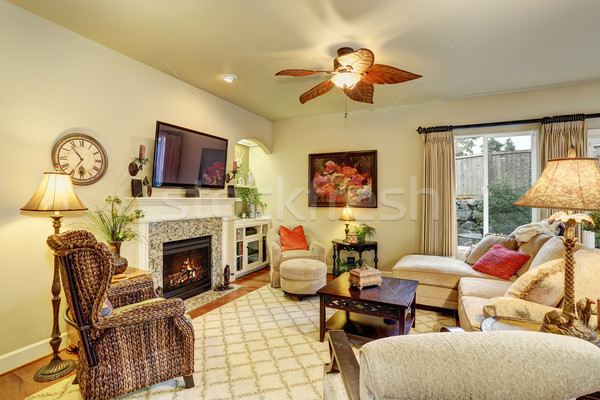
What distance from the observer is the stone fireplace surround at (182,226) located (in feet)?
10.4

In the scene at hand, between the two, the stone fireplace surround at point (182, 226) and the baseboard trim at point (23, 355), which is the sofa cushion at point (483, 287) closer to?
the stone fireplace surround at point (182, 226)

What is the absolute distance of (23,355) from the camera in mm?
2309

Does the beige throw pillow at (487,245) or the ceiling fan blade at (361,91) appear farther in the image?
the beige throw pillow at (487,245)

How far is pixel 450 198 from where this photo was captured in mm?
4148

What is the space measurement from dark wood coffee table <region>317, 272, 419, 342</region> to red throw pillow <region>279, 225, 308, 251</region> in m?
1.67

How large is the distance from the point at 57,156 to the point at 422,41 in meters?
3.37

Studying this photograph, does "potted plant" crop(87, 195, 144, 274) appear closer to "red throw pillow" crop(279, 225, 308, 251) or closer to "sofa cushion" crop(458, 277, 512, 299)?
"red throw pillow" crop(279, 225, 308, 251)

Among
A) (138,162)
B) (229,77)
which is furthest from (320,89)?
(138,162)

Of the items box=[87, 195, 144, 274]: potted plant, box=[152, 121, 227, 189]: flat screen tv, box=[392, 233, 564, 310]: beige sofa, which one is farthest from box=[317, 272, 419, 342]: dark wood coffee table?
box=[152, 121, 227, 189]: flat screen tv

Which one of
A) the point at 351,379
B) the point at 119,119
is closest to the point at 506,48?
the point at 351,379

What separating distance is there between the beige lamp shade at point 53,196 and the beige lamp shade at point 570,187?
2897mm

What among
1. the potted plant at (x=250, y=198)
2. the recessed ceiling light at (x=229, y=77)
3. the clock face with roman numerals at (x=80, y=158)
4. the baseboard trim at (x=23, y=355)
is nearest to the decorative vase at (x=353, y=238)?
the potted plant at (x=250, y=198)

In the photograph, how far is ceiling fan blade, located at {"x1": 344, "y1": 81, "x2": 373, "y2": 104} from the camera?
277cm

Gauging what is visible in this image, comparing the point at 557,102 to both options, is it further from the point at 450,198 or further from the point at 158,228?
the point at 158,228
